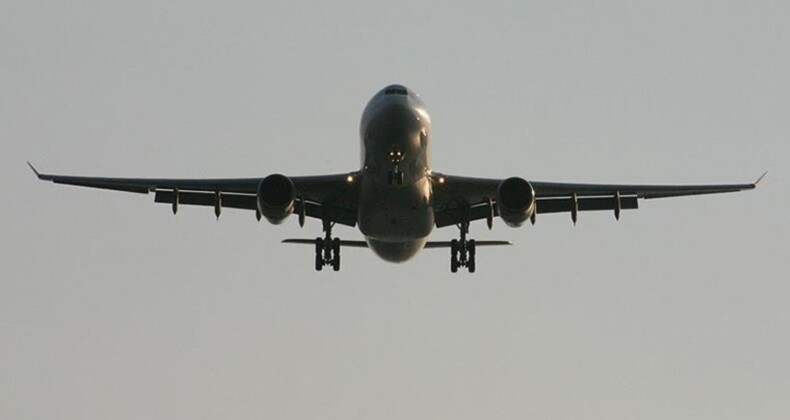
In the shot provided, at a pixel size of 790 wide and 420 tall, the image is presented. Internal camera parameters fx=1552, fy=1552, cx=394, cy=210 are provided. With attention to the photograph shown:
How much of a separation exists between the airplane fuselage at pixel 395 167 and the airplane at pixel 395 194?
0.08ft

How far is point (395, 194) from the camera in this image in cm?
3866

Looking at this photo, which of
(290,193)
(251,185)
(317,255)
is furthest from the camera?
(317,255)

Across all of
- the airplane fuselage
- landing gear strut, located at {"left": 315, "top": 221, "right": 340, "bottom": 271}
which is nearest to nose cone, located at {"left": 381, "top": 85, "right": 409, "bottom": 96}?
the airplane fuselage

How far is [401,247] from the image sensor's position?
42031mm

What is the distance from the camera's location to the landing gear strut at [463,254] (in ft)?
147

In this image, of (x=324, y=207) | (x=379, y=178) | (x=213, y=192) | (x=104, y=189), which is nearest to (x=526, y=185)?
(x=379, y=178)

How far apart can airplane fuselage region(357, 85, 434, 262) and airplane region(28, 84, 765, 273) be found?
2 centimetres

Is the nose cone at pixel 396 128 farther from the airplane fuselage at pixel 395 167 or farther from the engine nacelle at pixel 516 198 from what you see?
the engine nacelle at pixel 516 198

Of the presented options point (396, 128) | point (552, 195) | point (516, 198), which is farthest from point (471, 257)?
point (396, 128)

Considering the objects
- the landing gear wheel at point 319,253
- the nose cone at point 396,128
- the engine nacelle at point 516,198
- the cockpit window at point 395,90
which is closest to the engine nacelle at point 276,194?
the nose cone at point 396,128

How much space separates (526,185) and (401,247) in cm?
469

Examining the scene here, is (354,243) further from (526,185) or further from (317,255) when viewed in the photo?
(526,185)

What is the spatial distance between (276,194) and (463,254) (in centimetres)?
836

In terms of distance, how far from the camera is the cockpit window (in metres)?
39.2
